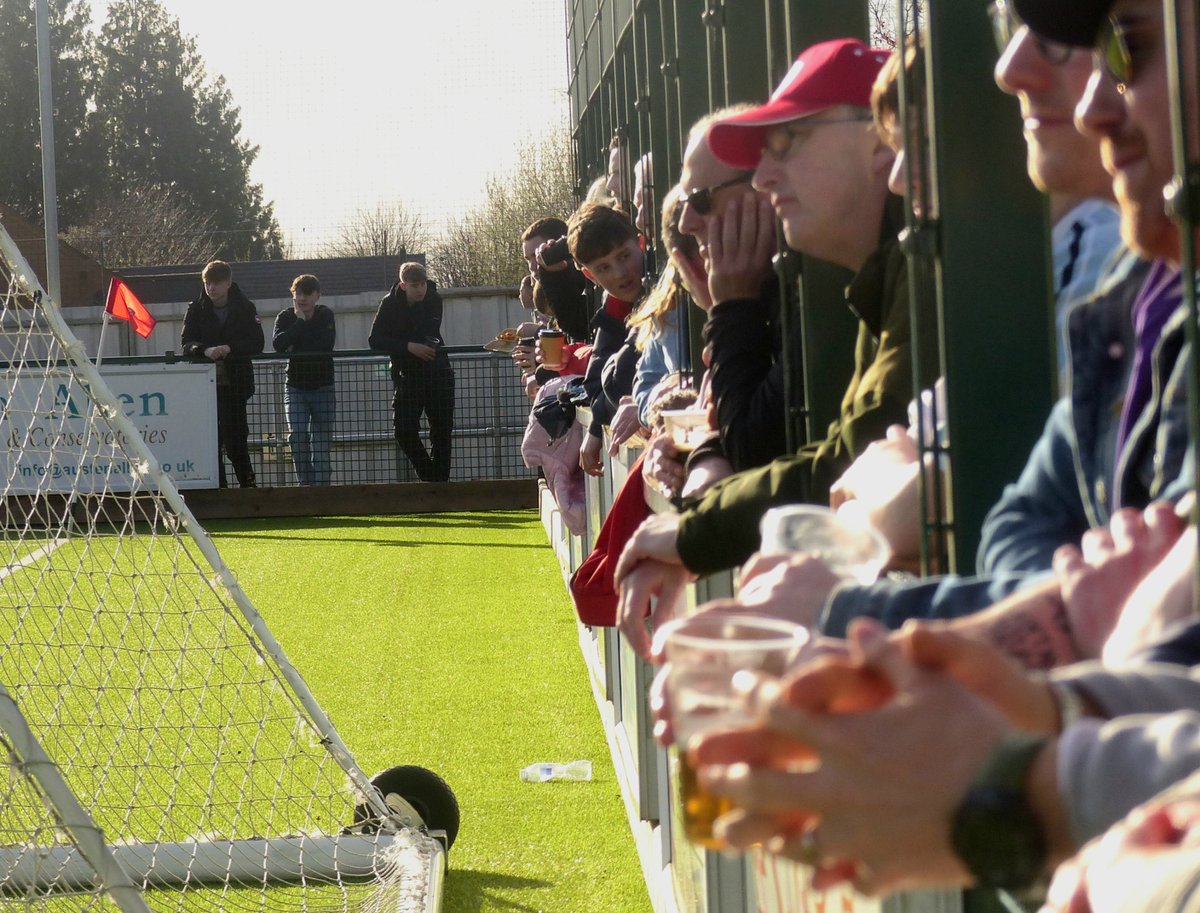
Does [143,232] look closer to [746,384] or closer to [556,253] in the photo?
[556,253]

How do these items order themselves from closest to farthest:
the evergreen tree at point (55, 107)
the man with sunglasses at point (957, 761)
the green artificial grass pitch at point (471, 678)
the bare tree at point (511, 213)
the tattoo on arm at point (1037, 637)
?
the man with sunglasses at point (957, 761) → the tattoo on arm at point (1037, 637) → the green artificial grass pitch at point (471, 678) → the bare tree at point (511, 213) → the evergreen tree at point (55, 107)

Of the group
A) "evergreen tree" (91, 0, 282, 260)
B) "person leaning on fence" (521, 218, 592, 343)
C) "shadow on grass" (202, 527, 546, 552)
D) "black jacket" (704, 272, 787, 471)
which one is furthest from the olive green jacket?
"evergreen tree" (91, 0, 282, 260)

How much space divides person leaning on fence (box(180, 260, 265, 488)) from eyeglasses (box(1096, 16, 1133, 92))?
14.3m

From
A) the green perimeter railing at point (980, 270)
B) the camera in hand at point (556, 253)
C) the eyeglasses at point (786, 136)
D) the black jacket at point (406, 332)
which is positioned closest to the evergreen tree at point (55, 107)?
the black jacket at point (406, 332)

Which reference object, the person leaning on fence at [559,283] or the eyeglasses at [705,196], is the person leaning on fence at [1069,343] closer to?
the eyeglasses at [705,196]

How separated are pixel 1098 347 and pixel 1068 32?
29 cm

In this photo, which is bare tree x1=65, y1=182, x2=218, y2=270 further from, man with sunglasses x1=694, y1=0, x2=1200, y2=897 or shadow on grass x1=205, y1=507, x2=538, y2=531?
man with sunglasses x1=694, y1=0, x2=1200, y2=897

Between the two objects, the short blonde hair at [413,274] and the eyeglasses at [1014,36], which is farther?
the short blonde hair at [413,274]

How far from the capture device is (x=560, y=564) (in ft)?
34.3

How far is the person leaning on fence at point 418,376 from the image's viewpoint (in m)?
15.1

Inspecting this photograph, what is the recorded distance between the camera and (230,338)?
1545cm

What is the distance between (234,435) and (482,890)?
11.2 meters

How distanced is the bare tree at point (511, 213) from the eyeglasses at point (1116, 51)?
129ft

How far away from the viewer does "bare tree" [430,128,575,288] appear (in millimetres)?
42844
